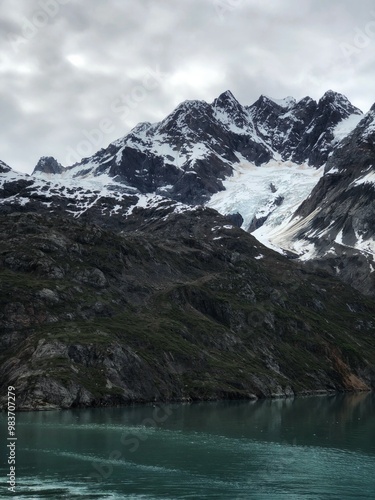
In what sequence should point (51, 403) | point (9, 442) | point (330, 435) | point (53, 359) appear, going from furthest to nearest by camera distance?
point (53, 359) < point (51, 403) < point (330, 435) < point (9, 442)

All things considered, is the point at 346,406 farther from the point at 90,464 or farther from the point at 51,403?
the point at 90,464

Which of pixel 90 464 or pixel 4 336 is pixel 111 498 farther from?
pixel 4 336

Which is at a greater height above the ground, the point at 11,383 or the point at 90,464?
the point at 11,383

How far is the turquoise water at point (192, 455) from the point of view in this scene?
3179 inches

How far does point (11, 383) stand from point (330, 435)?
7468cm

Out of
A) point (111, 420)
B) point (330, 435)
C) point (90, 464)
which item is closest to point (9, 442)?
point (90, 464)

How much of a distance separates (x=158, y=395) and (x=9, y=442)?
77.8 meters

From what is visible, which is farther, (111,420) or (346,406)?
(346,406)

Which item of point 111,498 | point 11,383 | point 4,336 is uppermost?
point 4,336

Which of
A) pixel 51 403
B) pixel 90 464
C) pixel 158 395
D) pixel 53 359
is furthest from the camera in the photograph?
pixel 158 395

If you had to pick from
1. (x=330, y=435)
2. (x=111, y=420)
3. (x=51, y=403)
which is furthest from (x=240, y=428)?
(x=51, y=403)

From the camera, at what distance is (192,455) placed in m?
102

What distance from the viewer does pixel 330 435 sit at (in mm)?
129625

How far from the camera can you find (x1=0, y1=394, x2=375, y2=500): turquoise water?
3179 inches
